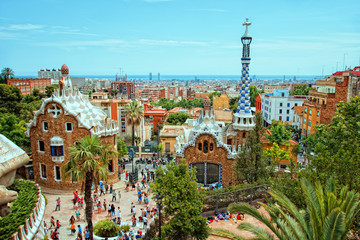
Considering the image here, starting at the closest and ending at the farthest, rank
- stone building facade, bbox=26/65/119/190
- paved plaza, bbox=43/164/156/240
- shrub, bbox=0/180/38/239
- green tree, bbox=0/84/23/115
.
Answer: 1. shrub, bbox=0/180/38/239
2. paved plaza, bbox=43/164/156/240
3. stone building facade, bbox=26/65/119/190
4. green tree, bbox=0/84/23/115

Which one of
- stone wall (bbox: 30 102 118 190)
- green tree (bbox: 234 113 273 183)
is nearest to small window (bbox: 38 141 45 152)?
stone wall (bbox: 30 102 118 190)

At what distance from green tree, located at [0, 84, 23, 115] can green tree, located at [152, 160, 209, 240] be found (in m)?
43.6

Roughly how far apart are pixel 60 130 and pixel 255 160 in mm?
17963

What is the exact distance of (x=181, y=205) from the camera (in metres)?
14.2

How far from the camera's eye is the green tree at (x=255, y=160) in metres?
22.2

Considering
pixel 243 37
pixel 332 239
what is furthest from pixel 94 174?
pixel 243 37

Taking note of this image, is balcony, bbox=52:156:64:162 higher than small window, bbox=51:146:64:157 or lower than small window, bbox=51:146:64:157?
lower

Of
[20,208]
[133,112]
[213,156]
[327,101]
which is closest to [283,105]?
[327,101]

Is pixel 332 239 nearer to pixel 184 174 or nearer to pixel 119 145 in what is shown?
pixel 184 174

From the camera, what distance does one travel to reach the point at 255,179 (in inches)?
885

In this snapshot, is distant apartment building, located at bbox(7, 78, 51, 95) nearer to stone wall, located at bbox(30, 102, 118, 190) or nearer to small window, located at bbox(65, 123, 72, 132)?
stone wall, located at bbox(30, 102, 118, 190)

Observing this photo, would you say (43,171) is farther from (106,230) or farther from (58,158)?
(106,230)

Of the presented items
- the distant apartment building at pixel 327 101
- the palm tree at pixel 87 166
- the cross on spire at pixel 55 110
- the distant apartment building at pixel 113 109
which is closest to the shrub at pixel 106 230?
the palm tree at pixel 87 166

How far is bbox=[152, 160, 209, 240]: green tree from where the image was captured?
14234 mm
